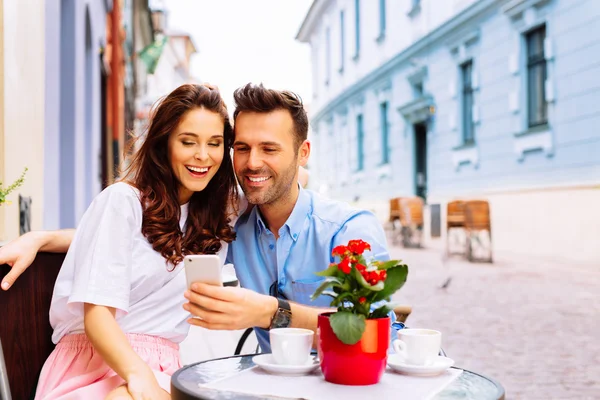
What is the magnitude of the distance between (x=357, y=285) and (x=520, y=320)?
20.3ft

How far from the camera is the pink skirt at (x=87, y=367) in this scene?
6.70 ft

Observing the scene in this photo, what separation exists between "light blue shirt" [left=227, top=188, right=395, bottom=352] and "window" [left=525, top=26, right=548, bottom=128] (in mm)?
10946

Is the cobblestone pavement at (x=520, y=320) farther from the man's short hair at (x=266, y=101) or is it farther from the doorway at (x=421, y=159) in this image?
the doorway at (x=421, y=159)

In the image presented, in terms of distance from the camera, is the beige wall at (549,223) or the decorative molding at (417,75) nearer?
the beige wall at (549,223)

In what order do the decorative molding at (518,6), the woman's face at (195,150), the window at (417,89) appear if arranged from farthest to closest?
the window at (417,89)
the decorative molding at (518,6)
the woman's face at (195,150)

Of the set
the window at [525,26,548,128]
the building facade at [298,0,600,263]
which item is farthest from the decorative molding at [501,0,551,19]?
the window at [525,26,548,128]

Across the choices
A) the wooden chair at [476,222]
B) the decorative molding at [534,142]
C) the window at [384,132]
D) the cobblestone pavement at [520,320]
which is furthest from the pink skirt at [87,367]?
the window at [384,132]

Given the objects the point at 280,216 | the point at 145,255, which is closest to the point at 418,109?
the point at 280,216

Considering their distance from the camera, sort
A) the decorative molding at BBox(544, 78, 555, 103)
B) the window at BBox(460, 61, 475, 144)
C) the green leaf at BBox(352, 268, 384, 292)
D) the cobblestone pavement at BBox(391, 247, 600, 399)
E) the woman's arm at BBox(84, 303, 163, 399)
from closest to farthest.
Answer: the green leaf at BBox(352, 268, 384, 292), the woman's arm at BBox(84, 303, 163, 399), the cobblestone pavement at BBox(391, 247, 600, 399), the decorative molding at BBox(544, 78, 555, 103), the window at BBox(460, 61, 475, 144)

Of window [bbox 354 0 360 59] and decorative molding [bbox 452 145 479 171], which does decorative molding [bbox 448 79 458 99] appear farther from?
window [bbox 354 0 360 59]

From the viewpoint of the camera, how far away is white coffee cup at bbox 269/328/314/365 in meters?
1.78

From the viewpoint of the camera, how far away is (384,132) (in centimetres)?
2245

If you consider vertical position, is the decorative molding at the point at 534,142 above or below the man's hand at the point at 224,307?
above

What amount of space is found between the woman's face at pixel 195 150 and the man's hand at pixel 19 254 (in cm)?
47
